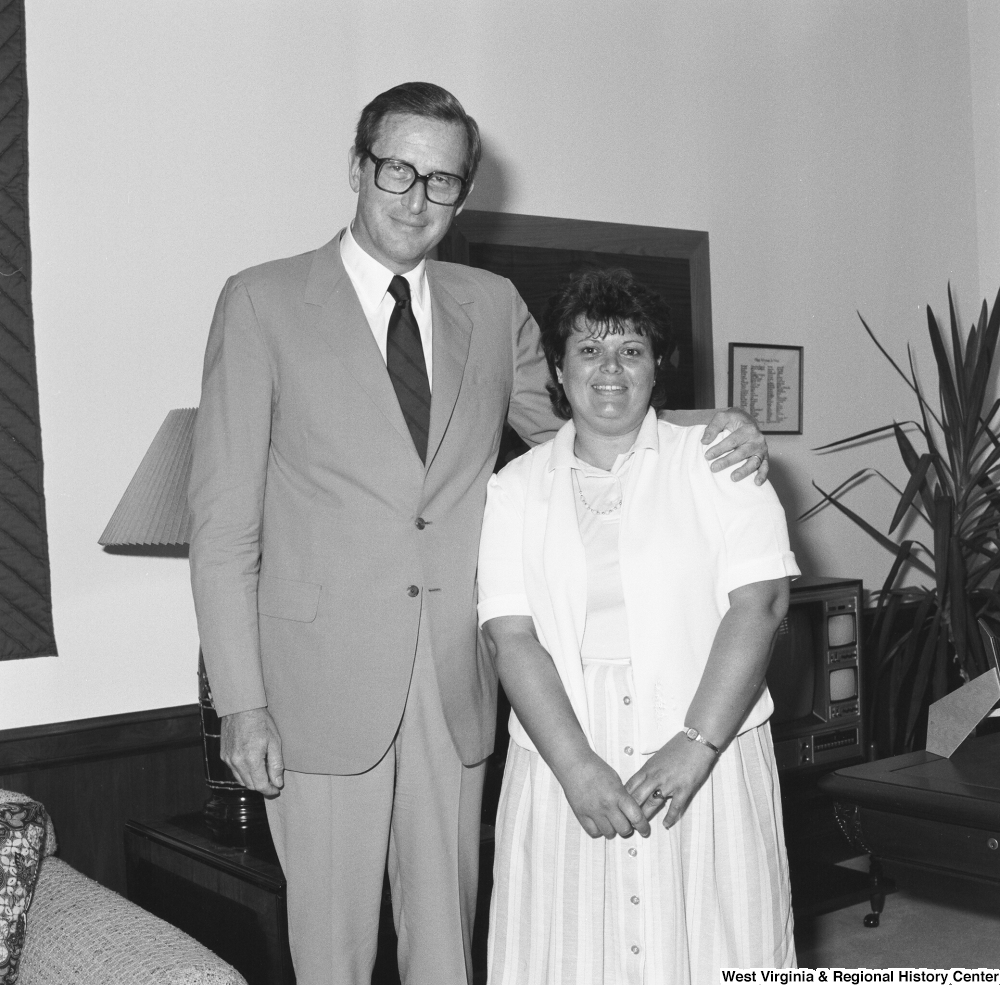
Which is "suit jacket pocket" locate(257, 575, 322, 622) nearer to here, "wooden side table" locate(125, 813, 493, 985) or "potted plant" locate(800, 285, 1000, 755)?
"wooden side table" locate(125, 813, 493, 985)

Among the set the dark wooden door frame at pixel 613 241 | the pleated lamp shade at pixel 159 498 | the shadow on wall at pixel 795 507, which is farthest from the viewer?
the shadow on wall at pixel 795 507

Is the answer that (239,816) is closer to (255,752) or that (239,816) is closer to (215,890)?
(215,890)

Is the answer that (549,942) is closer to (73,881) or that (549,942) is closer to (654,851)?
(654,851)

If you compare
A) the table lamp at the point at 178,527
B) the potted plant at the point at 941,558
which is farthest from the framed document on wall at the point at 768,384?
the table lamp at the point at 178,527

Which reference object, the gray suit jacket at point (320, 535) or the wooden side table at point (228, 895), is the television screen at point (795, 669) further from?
the gray suit jacket at point (320, 535)

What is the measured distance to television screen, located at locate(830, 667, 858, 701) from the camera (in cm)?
320

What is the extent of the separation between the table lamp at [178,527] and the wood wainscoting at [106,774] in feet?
1.00

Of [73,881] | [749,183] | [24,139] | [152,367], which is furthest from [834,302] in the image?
[73,881]

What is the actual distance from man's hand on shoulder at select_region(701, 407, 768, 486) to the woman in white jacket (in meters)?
0.02

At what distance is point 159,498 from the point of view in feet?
7.56

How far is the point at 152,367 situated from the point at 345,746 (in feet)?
3.94

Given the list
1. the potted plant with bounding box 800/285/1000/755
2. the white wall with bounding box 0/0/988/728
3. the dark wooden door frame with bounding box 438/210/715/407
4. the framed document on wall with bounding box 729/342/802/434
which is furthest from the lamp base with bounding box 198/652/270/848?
the potted plant with bounding box 800/285/1000/755

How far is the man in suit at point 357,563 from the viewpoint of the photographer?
1.73m

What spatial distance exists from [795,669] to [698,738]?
5.20 ft
